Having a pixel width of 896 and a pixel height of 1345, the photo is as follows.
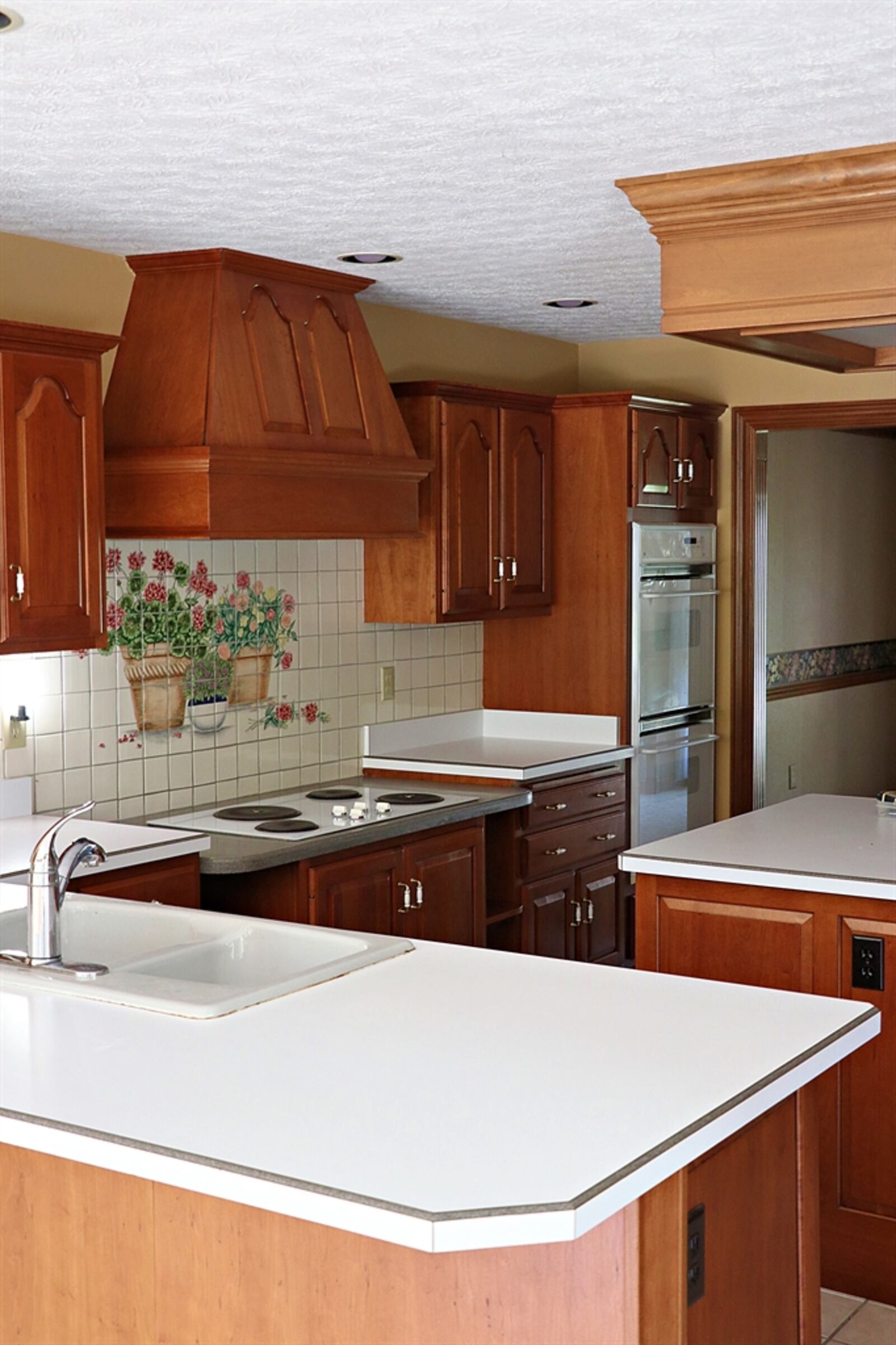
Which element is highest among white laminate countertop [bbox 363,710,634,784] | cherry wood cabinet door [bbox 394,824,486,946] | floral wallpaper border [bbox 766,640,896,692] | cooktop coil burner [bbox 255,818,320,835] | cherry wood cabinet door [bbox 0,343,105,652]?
cherry wood cabinet door [bbox 0,343,105,652]

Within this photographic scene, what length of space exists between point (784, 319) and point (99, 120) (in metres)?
1.42

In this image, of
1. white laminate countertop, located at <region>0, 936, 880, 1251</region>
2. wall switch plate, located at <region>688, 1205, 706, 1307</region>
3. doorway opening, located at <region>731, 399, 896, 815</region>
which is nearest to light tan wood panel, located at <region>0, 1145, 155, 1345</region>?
white laminate countertop, located at <region>0, 936, 880, 1251</region>

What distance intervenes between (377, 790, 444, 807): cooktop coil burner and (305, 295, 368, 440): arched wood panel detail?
114cm

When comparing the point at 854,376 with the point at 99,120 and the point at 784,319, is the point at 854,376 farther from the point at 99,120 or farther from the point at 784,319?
the point at 99,120

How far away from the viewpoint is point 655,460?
5.71m

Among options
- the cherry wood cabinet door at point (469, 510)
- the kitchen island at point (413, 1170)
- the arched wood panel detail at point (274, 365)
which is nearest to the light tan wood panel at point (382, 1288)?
the kitchen island at point (413, 1170)

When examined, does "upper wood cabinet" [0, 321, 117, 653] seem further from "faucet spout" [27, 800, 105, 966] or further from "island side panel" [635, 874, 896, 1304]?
"island side panel" [635, 874, 896, 1304]

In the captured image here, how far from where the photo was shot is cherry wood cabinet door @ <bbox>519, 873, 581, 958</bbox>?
511 centimetres

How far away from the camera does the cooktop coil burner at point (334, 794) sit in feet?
15.8

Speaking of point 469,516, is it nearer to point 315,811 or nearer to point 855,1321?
point 315,811

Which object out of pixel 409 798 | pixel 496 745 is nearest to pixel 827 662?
pixel 496 745

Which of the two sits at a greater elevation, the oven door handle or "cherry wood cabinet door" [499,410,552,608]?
"cherry wood cabinet door" [499,410,552,608]

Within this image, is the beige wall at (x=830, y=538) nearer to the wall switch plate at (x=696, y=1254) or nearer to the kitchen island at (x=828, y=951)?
the kitchen island at (x=828, y=951)

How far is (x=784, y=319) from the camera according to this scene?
3.12m
